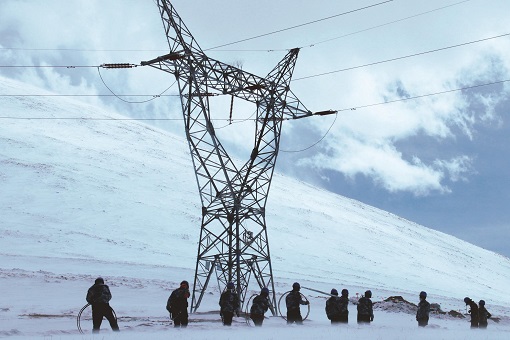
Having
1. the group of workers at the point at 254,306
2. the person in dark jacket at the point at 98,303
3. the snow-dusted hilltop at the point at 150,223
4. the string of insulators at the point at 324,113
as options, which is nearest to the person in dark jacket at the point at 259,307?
the group of workers at the point at 254,306

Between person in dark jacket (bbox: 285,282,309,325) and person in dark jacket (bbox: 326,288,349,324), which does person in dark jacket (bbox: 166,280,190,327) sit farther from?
person in dark jacket (bbox: 326,288,349,324)

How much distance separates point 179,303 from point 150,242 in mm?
45276

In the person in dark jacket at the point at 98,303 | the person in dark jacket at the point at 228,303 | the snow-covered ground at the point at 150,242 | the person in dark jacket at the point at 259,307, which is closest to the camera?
the person in dark jacket at the point at 98,303

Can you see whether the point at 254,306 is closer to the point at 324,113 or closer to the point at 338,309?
the point at 338,309

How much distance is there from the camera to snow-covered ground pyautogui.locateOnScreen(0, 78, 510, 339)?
2630 centimetres

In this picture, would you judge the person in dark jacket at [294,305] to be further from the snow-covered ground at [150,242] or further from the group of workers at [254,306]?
the snow-covered ground at [150,242]

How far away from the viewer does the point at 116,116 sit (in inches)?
5443

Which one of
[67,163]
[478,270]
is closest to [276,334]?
[67,163]

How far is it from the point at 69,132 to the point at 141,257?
55012 mm

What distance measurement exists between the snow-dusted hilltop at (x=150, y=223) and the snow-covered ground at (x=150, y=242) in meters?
0.26

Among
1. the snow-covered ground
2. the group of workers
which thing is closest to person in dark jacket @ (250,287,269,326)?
the group of workers

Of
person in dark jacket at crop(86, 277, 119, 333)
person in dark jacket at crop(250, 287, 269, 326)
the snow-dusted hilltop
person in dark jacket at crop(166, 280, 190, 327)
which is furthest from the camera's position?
the snow-dusted hilltop

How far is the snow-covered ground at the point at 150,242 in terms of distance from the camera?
26297 mm

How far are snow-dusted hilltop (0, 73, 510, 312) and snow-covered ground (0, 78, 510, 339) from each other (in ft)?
0.85
